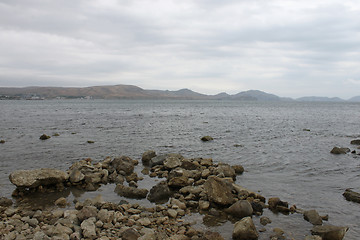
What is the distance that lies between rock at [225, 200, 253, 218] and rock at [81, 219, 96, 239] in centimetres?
554

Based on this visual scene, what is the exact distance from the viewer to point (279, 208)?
11703 mm

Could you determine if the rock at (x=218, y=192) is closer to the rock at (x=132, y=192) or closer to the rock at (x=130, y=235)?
the rock at (x=132, y=192)

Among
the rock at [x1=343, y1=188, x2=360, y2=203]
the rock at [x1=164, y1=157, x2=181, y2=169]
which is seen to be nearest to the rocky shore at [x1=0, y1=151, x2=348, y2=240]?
the rock at [x1=164, y1=157, x2=181, y2=169]

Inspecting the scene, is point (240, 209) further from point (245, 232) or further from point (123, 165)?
point (123, 165)

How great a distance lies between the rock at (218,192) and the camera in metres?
11.8

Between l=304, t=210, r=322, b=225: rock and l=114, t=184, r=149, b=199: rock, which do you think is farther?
l=114, t=184, r=149, b=199: rock

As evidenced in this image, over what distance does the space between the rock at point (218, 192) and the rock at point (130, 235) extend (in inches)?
164

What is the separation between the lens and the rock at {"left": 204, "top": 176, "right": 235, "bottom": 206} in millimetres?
11836

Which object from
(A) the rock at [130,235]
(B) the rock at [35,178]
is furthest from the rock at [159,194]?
(B) the rock at [35,178]

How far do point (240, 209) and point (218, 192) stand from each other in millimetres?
1288

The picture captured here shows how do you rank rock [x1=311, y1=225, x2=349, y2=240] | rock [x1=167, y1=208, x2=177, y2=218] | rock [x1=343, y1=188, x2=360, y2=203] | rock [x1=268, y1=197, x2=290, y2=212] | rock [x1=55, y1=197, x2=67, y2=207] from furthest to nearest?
1. rock [x1=343, y1=188, x2=360, y2=203]
2. rock [x1=55, y1=197, x2=67, y2=207]
3. rock [x1=268, y1=197, x2=290, y2=212]
4. rock [x1=167, y1=208, x2=177, y2=218]
5. rock [x1=311, y1=225, x2=349, y2=240]

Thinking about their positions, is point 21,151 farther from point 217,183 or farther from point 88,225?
point 217,183

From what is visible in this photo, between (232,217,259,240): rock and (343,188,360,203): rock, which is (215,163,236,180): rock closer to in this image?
(343,188,360,203): rock

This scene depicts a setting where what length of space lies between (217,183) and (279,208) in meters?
2.88
